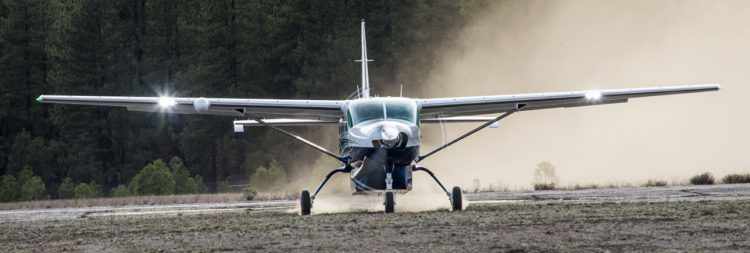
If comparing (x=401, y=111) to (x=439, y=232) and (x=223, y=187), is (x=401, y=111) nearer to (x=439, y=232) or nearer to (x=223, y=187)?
(x=439, y=232)

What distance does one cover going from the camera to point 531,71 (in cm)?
6812

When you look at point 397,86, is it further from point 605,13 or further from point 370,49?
point 605,13

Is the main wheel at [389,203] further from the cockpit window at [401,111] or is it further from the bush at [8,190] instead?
the bush at [8,190]

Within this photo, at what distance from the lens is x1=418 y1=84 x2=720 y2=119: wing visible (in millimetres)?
25109

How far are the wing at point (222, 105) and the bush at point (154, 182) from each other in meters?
26.5

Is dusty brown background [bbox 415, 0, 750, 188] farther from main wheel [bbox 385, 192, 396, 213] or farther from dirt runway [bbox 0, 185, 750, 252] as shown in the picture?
dirt runway [bbox 0, 185, 750, 252]

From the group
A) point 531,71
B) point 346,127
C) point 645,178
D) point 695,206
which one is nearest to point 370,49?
point 531,71

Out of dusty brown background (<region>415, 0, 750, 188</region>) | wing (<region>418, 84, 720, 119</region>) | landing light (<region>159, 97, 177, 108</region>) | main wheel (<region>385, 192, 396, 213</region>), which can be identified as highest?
dusty brown background (<region>415, 0, 750, 188</region>)

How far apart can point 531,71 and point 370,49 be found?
436 inches

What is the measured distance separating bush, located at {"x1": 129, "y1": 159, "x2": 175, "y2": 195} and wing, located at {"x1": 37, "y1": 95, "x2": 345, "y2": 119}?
2651cm

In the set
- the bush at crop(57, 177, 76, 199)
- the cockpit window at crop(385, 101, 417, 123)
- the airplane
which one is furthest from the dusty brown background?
the cockpit window at crop(385, 101, 417, 123)

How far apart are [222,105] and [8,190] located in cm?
3298

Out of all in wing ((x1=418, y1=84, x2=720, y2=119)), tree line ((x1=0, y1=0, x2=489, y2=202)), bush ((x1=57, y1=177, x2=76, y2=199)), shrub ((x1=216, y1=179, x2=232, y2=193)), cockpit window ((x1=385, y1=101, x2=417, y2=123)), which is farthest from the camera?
tree line ((x1=0, y1=0, x2=489, y2=202))

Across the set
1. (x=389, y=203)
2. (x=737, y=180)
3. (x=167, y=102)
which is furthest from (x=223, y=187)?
(x=389, y=203)
